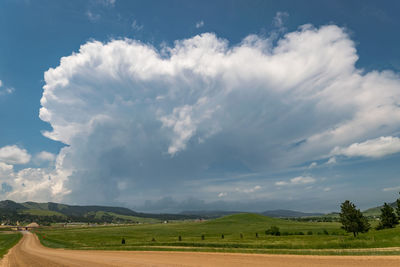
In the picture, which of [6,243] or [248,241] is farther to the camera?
[6,243]

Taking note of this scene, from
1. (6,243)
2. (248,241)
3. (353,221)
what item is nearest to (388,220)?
(353,221)

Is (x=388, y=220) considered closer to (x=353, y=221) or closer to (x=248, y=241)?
(x=353, y=221)

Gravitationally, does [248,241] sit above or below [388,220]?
below

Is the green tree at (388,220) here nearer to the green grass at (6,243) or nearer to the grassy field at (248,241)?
the grassy field at (248,241)

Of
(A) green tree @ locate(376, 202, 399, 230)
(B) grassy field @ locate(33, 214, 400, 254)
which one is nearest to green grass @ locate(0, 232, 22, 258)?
(B) grassy field @ locate(33, 214, 400, 254)

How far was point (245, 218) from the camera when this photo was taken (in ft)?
612

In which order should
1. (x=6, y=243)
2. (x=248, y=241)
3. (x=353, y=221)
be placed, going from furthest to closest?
(x=6, y=243)
(x=353, y=221)
(x=248, y=241)

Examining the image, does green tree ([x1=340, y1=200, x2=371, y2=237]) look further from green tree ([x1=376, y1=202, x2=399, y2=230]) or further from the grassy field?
green tree ([x1=376, y1=202, x2=399, y2=230])

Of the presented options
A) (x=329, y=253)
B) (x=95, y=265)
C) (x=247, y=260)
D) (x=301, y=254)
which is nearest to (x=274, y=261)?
(x=247, y=260)

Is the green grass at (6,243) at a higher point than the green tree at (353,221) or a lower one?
lower

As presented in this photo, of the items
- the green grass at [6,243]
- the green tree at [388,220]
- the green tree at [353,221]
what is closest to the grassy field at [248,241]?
the green tree at [353,221]

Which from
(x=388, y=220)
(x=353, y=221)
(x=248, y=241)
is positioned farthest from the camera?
(x=388, y=220)

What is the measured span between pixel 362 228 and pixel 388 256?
1774 inches

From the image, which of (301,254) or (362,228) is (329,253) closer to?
(301,254)
